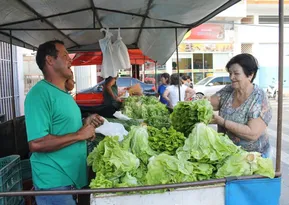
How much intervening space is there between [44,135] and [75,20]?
2.99 meters

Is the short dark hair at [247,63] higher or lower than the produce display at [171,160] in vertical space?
higher

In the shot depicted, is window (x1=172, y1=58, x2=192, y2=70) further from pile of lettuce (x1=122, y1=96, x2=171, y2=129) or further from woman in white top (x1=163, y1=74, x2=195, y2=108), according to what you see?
pile of lettuce (x1=122, y1=96, x2=171, y2=129)

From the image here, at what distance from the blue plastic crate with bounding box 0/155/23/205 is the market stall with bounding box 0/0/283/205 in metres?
0.07

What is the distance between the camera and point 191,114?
2.11 meters

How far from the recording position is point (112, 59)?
14.7 feet

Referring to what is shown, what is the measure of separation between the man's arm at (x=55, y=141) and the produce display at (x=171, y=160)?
0.18 metres

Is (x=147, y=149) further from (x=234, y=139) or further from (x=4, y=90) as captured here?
(x=4, y=90)

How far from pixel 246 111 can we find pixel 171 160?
1.12 metres

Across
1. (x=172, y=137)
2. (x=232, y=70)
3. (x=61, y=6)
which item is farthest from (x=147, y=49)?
(x=172, y=137)

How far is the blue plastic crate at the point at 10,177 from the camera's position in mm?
2318

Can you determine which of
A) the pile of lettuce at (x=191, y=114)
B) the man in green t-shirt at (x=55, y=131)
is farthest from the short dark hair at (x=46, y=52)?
the pile of lettuce at (x=191, y=114)

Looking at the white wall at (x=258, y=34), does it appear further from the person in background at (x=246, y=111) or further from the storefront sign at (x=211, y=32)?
the person in background at (x=246, y=111)

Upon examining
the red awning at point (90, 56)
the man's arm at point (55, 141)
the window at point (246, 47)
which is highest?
the window at point (246, 47)

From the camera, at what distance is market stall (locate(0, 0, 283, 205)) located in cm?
148
